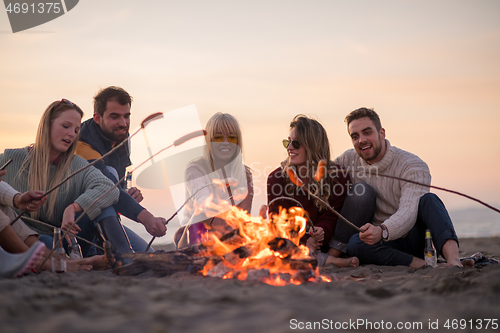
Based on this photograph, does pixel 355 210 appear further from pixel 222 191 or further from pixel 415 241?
pixel 222 191

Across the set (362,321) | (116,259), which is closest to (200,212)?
(116,259)

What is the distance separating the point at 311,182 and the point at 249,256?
1721mm

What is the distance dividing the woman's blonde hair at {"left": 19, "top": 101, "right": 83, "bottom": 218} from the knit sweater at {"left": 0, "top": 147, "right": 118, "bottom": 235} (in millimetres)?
53

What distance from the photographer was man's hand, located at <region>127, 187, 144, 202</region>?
4.82 metres

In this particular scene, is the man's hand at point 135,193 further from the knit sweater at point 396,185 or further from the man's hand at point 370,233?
the man's hand at point 370,233

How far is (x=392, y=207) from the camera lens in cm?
443

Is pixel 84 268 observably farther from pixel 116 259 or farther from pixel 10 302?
pixel 10 302

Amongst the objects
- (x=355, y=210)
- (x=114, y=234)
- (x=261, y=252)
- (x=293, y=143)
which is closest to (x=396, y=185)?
(x=355, y=210)

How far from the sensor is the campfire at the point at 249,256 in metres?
2.99

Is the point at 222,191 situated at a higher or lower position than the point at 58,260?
higher

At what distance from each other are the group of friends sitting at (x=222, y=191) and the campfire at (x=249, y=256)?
0.85ft

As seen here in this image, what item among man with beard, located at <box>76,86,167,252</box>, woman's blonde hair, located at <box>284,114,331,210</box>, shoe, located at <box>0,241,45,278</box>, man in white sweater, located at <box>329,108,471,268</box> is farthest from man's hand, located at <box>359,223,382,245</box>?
shoe, located at <box>0,241,45,278</box>

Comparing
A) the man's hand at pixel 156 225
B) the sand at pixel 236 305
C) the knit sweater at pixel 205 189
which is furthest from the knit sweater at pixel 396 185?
the man's hand at pixel 156 225

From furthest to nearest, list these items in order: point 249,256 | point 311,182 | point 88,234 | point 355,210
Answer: point 311,182 < point 355,210 < point 88,234 < point 249,256
